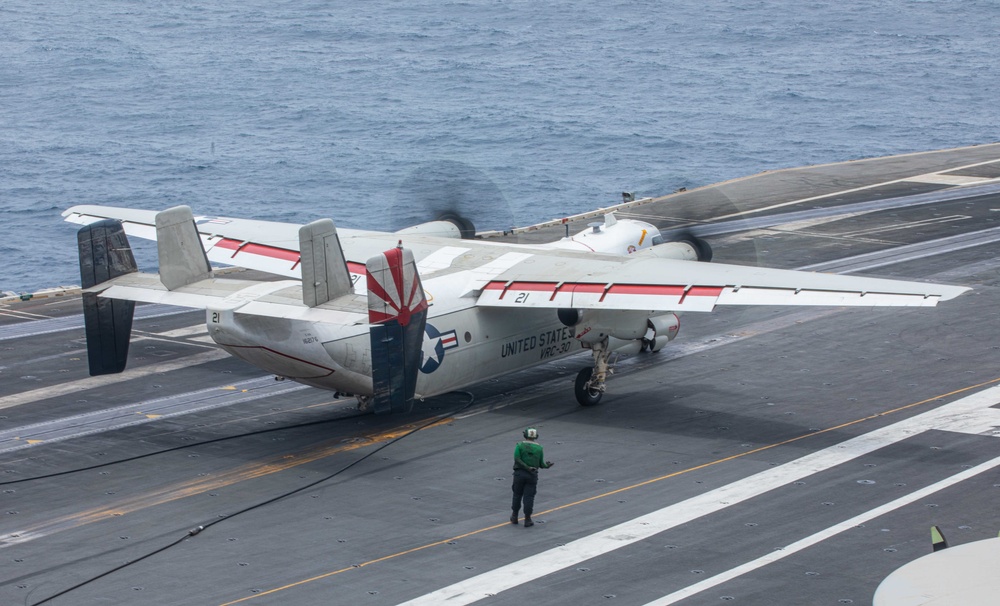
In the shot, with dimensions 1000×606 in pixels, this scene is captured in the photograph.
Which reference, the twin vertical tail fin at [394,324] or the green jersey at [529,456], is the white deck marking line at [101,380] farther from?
the green jersey at [529,456]

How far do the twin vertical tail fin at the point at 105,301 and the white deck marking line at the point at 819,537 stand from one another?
47.8 feet

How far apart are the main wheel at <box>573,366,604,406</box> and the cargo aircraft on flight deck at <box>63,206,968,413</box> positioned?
3 centimetres

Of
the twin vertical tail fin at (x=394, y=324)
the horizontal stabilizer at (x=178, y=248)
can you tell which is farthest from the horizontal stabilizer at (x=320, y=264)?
the horizontal stabilizer at (x=178, y=248)

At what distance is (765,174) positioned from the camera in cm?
7212

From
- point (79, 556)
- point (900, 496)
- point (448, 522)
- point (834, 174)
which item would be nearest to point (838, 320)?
point (900, 496)

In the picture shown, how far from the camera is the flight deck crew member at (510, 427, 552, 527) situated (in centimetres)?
2280

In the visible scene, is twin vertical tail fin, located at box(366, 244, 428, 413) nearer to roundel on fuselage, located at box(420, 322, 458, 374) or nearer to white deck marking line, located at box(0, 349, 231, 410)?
roundel on fuselage, located at box(420, 322, 458, 374)

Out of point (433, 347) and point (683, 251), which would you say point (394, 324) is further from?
point (683, 251)

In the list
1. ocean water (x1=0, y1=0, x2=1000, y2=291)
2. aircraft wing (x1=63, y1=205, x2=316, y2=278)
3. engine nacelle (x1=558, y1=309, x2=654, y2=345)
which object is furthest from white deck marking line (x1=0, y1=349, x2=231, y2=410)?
engine nacelle (x1=558, y1=309, x2=654, y2=345)

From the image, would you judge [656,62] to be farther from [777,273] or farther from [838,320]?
[777,273]

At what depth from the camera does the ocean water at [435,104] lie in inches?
3445

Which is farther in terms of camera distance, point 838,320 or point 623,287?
point 838,320

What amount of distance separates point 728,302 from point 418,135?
8349 cm

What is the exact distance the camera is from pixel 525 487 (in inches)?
904
